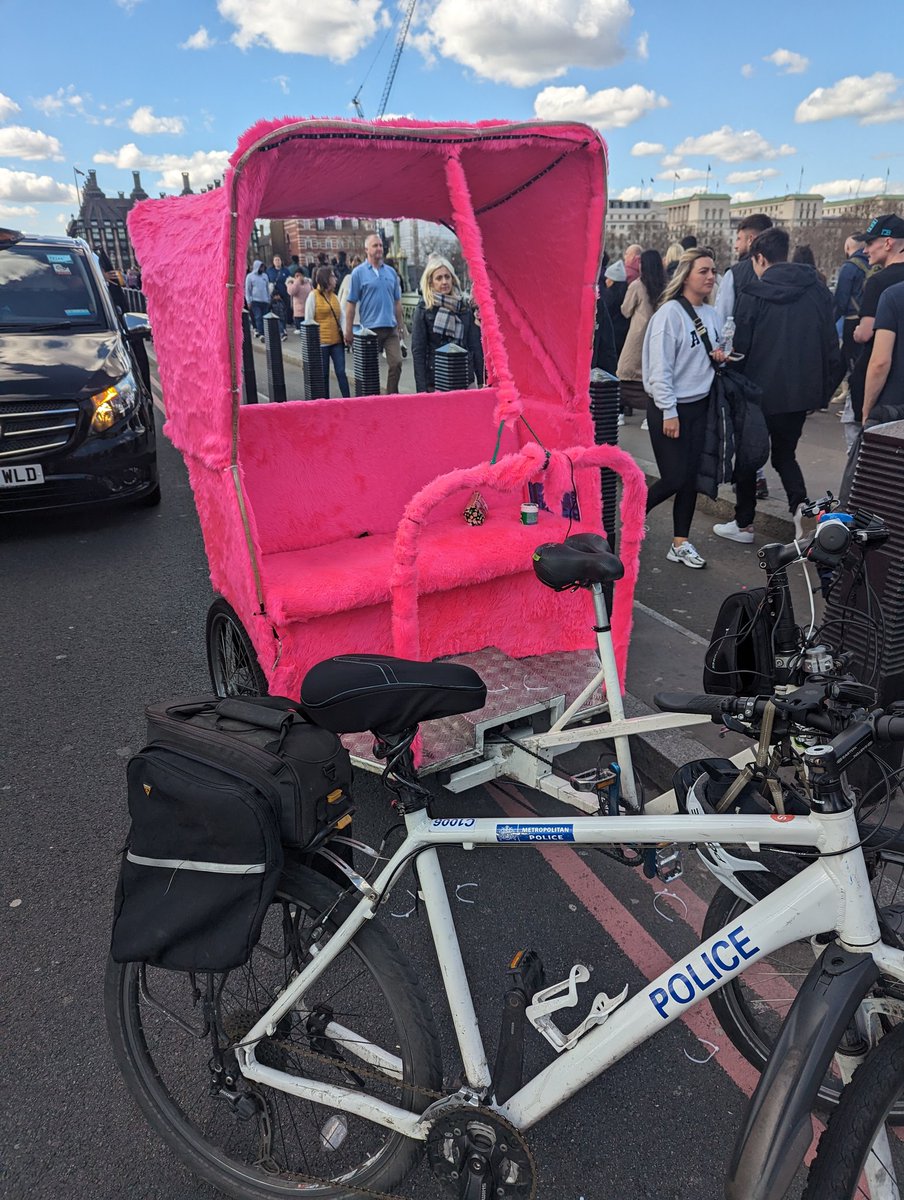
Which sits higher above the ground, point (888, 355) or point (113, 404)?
point (888, 355)

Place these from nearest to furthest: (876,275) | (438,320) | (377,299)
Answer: (876,275), (438,320), (377,299)

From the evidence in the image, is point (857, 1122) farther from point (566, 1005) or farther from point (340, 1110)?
point (340, 1110)

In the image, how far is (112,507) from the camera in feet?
24.0

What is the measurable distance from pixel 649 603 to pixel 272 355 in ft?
27.6

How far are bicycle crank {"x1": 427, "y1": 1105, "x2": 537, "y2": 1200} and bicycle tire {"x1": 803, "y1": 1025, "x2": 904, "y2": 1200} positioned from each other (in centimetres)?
55

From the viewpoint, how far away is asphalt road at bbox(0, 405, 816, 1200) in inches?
79.4

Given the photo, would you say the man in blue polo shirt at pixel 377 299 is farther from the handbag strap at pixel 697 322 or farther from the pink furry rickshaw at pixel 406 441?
the pink furry rickshaw at pixel 406 441

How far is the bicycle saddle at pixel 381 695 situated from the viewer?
1.72m

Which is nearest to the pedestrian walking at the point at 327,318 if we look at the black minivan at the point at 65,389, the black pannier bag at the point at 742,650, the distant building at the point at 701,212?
the black minivan at the point at 65,389

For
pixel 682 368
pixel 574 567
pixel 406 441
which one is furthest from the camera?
pixel 682 368

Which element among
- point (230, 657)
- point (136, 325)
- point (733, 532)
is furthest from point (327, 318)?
point (230, 657)

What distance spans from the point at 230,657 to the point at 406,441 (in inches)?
60.6

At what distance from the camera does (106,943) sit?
8.79 ft

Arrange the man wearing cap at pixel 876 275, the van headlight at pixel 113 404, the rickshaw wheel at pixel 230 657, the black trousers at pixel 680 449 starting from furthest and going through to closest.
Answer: the van headlight at pixel 113 404
the black trousers at pixel 680 449
the man wearing cap at pixel 876 275
the rickshaw wheel at pixel 230 657
